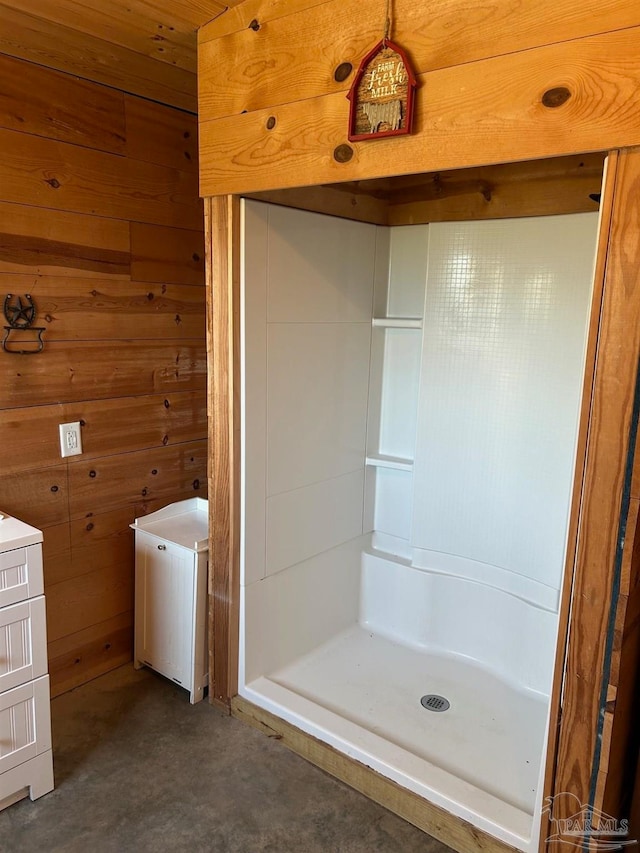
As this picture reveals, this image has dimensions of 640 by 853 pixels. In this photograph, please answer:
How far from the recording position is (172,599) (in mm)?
2336

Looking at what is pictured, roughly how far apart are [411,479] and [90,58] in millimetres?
1930

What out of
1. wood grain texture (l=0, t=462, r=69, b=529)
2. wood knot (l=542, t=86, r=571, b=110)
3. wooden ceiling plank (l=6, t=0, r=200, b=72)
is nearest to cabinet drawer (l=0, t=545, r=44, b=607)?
wood grain texture (l=0, t=462, r=69, b=529)

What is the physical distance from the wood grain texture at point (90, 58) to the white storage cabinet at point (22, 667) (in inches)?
55.5

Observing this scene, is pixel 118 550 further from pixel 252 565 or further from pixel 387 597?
pixel 387 597

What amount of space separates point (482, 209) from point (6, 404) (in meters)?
1.82

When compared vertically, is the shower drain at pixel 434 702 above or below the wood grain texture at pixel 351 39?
below

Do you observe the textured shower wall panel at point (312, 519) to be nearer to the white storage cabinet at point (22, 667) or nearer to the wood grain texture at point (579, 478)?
the white storage cabinet at point (22, 667)

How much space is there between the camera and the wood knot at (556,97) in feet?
4.11

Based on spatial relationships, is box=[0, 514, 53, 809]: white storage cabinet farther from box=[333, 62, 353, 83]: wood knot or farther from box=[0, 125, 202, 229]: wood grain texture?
box=[333, 62, 353, 83]: wood knot

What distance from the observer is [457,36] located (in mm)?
1370

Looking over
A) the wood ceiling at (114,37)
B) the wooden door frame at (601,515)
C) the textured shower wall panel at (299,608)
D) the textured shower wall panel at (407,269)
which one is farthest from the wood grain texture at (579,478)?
the textured shower wall panel at (407,269)

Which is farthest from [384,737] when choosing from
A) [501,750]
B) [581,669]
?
[581,669]

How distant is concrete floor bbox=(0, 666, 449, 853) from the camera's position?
1.75m

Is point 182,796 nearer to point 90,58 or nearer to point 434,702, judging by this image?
point 434,702
